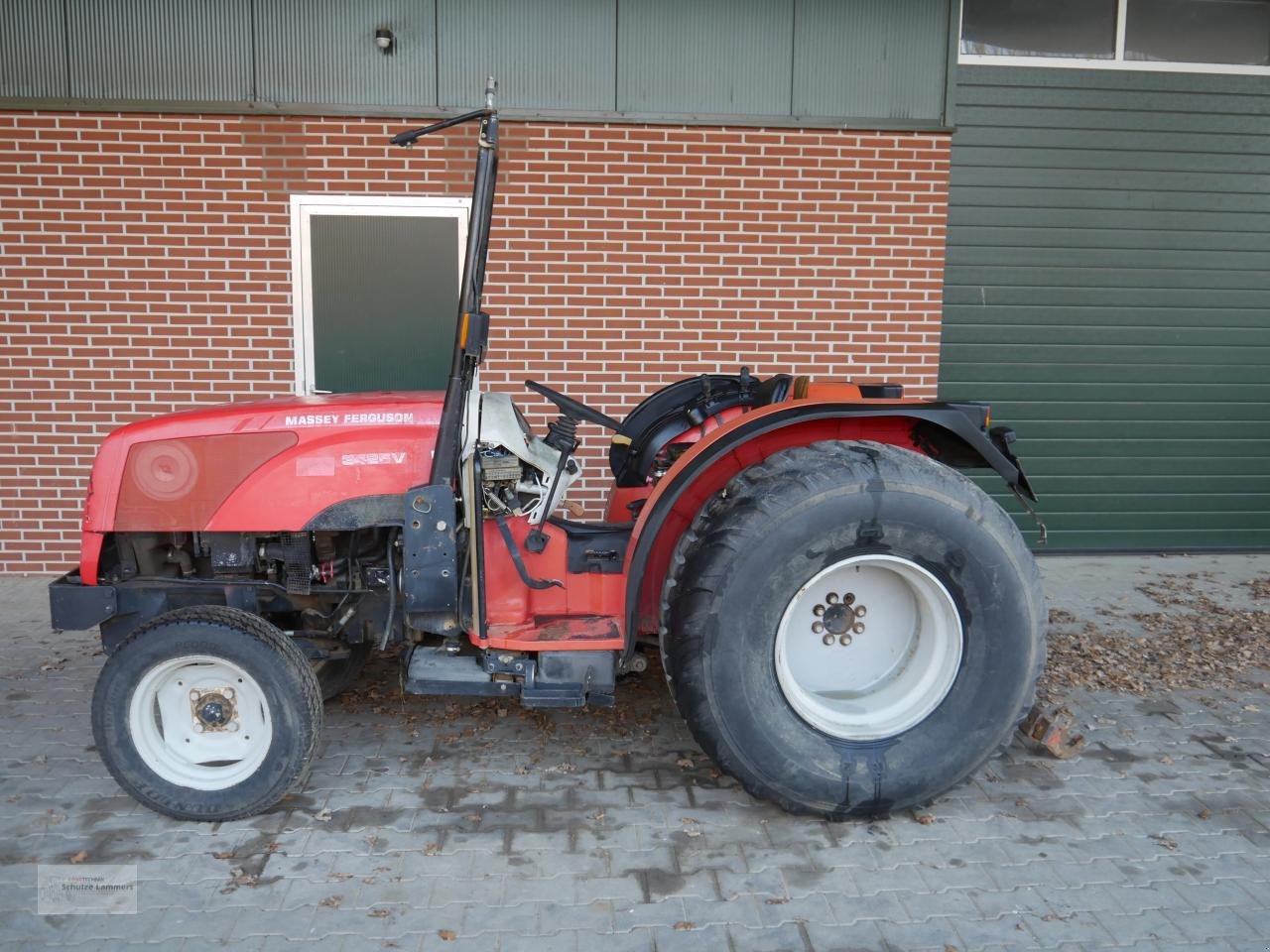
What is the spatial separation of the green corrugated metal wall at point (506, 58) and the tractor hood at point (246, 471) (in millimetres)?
3185

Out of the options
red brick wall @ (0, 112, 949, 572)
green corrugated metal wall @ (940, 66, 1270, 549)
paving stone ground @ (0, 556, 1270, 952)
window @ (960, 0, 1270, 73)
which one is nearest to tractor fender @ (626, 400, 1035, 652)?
paving stone ground @ (0, 556, 1270, 952)

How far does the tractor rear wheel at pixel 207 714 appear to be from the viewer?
9.80 feet

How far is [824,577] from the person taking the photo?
311cm

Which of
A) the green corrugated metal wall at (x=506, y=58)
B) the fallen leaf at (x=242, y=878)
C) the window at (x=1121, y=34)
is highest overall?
the window at (x=1121, y=34)

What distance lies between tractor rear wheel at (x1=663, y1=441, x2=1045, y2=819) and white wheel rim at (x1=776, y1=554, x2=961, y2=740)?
0.03ft

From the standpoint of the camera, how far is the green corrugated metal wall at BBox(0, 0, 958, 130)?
5559mm

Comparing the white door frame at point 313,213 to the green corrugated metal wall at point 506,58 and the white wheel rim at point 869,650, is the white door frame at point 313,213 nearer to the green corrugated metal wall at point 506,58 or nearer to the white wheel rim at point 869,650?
the green corrugated metal wall at point 506,58

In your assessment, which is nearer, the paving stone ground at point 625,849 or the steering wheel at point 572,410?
the paving stone ground at point 625,849

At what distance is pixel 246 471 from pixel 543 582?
103 centimetres

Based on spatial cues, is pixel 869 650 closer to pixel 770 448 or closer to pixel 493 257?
pixel 770 448


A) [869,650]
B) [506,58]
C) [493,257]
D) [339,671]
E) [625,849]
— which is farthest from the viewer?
[493,257]

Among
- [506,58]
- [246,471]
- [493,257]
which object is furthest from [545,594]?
[506,58]

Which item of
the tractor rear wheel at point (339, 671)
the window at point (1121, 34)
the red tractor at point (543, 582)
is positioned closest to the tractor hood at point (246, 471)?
the red tractor at point (543, 582)

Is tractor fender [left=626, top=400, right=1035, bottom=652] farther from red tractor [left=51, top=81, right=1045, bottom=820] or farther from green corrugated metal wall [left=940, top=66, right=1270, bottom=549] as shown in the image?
green corrugated metal wall [left=940, top=66, right=1270, bottom=549]
